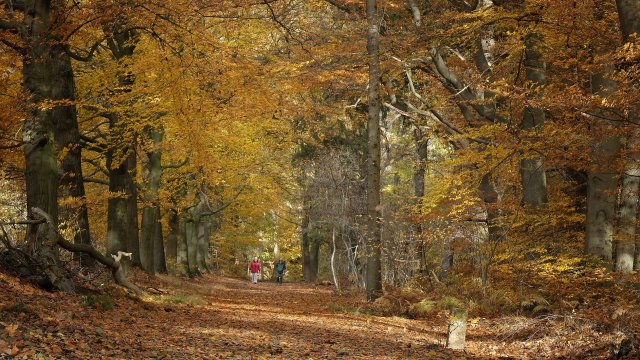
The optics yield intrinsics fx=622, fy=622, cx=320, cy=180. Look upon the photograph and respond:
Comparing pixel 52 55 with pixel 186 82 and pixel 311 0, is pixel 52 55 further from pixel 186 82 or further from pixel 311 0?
pixel 311 0

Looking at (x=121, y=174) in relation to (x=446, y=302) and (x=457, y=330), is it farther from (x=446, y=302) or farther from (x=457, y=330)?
(x=457, y=330)

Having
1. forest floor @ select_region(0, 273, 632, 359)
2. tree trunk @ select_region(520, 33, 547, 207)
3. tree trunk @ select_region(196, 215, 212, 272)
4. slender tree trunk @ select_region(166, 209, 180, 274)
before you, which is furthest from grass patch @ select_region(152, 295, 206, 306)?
tree trunk @ select_region(196, 215, 212, 272)

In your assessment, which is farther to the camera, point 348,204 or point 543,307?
point 348,204

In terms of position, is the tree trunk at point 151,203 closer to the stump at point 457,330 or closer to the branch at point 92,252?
the branch at point 92,252

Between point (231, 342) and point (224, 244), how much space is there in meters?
38.5

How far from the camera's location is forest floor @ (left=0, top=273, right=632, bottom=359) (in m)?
6.87

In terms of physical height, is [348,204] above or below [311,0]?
below

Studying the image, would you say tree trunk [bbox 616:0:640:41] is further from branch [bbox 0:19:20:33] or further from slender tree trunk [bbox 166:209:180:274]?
slender tree trunk [bbox 166:209:180:274]

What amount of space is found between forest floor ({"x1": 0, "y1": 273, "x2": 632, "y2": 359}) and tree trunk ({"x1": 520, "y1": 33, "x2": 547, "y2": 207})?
4353 mm

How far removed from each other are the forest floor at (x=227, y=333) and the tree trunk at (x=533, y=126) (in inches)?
171

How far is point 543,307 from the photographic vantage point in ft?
43.0

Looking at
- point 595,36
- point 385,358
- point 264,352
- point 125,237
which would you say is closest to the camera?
point 264,352

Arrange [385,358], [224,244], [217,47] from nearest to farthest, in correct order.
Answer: [385,358] → [217,47] → [224,244]

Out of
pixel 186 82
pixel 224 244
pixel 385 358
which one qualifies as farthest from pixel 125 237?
pixel 224 244
